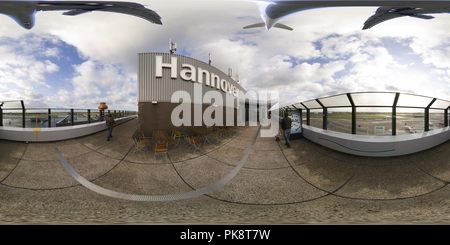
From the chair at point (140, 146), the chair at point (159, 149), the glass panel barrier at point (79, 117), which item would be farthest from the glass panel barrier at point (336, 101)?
the glass panel barrier at point (79, 117)

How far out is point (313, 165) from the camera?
47.5 inches

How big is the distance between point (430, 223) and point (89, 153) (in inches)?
114

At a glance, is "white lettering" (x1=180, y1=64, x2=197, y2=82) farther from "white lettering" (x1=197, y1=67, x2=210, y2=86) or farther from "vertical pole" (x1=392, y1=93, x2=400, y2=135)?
"vertical pole" (x1=392, y1=93, x2=400, y2=135)

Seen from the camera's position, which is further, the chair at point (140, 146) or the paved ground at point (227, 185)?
the chair at point (140, 146)

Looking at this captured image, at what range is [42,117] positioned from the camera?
1.42m

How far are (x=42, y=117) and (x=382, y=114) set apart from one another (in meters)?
3.52

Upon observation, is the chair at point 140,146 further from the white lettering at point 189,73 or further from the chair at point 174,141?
the white lettering at point 189,73

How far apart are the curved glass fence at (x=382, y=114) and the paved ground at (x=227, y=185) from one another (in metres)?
0.27

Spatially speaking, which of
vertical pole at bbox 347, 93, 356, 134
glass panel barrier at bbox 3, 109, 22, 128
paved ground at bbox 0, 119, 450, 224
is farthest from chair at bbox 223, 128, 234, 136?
glass panel barrier at bbox 3, 109, 22, 128

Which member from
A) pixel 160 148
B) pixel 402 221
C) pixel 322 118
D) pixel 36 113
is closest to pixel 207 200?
pixel 160 148

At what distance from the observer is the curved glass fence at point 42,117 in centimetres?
141

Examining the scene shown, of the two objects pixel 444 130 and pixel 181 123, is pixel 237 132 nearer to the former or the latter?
pixel 181 123

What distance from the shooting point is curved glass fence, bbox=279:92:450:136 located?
1169 millimetres

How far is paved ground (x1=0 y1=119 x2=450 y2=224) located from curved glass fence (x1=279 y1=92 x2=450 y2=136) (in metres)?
0.27
